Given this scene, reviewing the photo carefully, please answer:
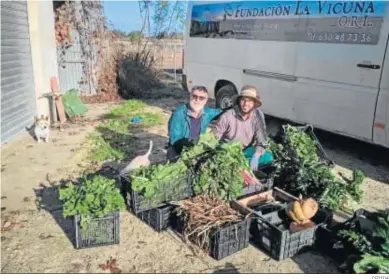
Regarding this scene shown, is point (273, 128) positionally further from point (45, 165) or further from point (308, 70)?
point (45, 165)

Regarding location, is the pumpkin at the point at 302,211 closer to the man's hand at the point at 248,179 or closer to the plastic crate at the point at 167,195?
the man's hand at the point at 248,179

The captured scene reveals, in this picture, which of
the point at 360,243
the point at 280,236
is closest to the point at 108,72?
the point at 280,236

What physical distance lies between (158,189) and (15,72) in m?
5.31

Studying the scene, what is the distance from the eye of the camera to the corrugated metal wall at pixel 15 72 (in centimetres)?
714

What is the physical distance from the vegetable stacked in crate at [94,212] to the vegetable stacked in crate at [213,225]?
0.64 m

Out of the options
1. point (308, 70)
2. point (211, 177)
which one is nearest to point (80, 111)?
point (308, 70)

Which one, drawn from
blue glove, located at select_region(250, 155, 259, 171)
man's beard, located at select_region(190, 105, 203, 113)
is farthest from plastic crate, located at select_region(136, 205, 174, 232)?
man's beard, located at select_region(190, 105, 203, 113)

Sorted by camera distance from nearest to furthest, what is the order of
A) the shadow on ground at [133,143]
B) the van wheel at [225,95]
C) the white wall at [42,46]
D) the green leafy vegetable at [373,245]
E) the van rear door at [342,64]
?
1. the green leafy vegetable at [373,245]
2. the van rear door at [342,64]
3. the shadow on ground at [133,143]
4. the white wall at [42,46]
5. the van wheel at [225,95]

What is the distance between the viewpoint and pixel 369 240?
325cm

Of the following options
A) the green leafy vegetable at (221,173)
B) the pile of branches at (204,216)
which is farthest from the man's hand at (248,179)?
the pile of branches at (204,216)

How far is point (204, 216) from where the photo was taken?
11.8 ft

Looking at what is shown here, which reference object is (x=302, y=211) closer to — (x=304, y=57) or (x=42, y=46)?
(x=304, y=57)

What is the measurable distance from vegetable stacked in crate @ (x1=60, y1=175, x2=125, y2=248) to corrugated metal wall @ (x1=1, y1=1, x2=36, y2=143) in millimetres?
4281

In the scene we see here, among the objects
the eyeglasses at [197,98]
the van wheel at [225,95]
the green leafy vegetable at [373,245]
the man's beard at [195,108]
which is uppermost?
the eyeglasses at [197,98]
